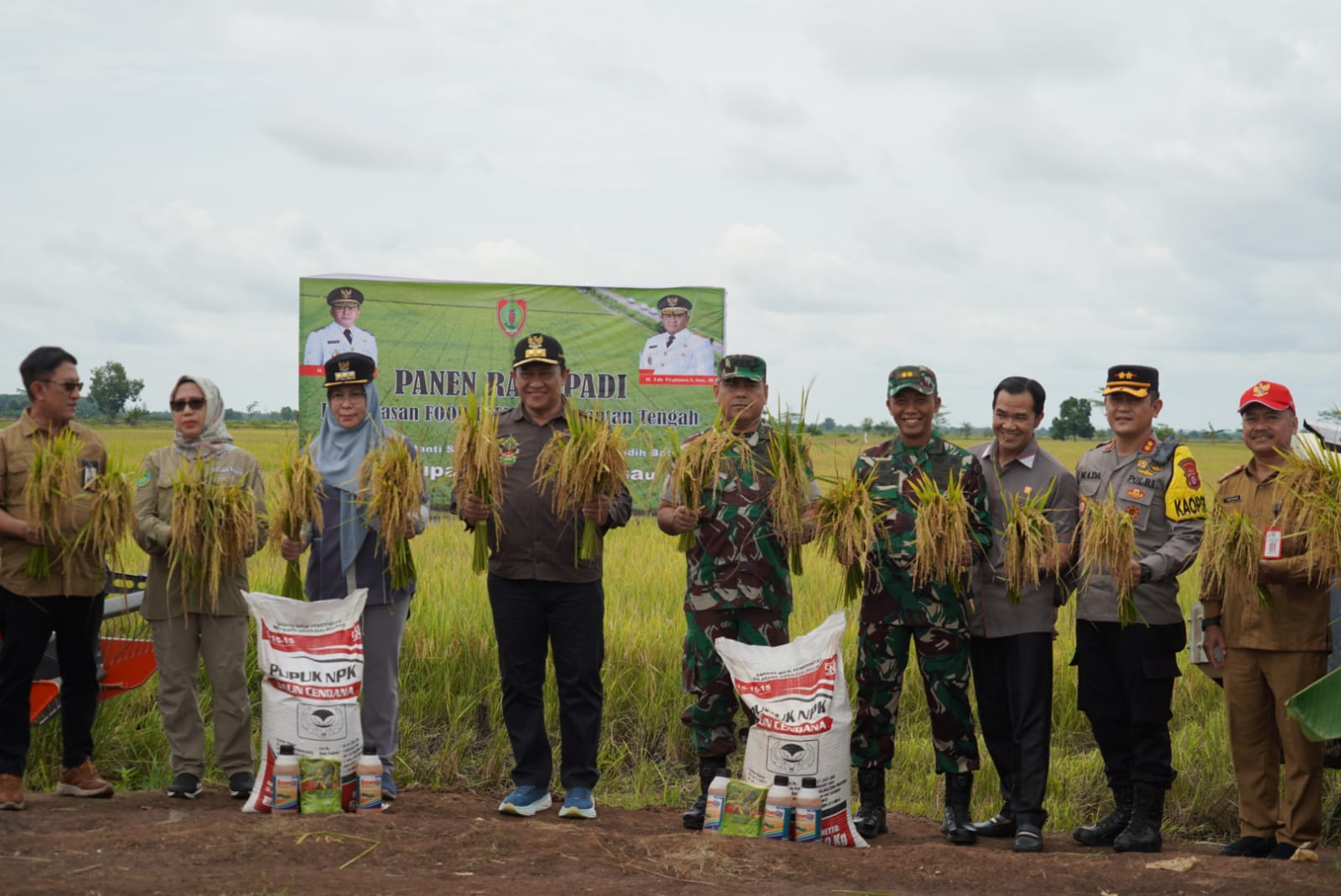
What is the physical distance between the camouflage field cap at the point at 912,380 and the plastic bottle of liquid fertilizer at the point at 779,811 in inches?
66.7

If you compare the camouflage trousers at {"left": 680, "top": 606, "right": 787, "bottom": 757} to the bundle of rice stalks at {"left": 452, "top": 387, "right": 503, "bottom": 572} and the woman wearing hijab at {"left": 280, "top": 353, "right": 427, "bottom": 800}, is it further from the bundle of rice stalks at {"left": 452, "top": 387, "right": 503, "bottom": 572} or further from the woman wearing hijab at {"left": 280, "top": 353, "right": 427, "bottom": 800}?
the woman wearing hijab at {"left": 280, "top": 353, "right": 427, "bottom": 800}

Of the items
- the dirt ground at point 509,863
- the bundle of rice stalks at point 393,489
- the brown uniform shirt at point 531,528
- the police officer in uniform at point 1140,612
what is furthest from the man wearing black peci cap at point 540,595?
the police officer in uniform at point 1140,612

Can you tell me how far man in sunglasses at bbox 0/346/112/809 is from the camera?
18.4 ft

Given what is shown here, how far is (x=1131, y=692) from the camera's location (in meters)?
5.36

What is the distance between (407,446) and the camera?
5637 millimetres

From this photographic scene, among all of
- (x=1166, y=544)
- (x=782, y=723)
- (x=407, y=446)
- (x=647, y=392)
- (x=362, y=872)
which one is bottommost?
(x=362, y=872)

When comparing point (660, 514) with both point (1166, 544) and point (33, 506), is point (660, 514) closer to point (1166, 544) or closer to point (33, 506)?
point (1166, 544)

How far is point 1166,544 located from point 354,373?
11.8 feet

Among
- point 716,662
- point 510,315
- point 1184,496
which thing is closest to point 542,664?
point 716,662

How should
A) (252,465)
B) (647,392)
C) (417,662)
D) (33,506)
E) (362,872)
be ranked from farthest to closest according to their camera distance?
1. (647,392)
2. (417,662)
3. (252,465)
4. (33,506)
5. (362,872)

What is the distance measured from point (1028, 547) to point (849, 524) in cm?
73

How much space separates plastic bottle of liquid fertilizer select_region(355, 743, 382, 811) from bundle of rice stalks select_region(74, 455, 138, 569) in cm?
151

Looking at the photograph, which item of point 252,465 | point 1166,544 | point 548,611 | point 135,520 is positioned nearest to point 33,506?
point 135,520

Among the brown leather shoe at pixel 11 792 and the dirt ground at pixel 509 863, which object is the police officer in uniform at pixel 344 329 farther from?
the dirt ground at pixel 509 863
